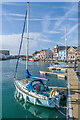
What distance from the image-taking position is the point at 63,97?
13336mm

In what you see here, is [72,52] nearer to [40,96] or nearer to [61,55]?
[61,55]

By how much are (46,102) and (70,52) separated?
308 ft

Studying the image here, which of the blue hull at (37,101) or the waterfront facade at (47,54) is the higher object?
the waterfront facade at (47,54)

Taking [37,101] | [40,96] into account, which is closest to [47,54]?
[37,101]

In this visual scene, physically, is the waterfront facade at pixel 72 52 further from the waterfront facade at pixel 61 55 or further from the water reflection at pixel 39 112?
the water reflection at pixel 39 112

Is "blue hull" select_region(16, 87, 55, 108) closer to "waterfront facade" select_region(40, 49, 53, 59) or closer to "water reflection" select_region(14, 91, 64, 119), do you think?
"water reflection" select_region(14, 91, 64, 119)

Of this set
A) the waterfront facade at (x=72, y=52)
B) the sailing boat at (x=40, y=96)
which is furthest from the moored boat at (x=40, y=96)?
the waterfront facade at (x=72, y=52)

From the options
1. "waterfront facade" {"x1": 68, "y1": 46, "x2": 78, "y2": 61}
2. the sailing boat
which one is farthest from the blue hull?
"waterfront facade" {"x1": 68, "y1": 46, "x2": 78, "y2": 61}

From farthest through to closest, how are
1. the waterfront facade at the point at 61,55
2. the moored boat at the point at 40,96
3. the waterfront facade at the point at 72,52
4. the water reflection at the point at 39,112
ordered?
the waterfront facade at the point at 61,55, the waterfront facade at the point at 72,52, the moored boat at the point at 40,96, the water reflection at the point at 39,112

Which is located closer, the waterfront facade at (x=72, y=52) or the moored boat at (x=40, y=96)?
the moored boat at (x=40, y=96)

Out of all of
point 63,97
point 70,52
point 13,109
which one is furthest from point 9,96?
point 70,52

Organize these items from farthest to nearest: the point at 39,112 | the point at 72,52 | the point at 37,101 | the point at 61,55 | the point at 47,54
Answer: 1. the point at 47,54
2. the point at 61,55
3. the point at 72,52
4. the point at 37,101
5. the point at 39,112

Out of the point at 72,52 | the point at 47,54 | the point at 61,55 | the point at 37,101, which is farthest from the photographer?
the point at 47,54

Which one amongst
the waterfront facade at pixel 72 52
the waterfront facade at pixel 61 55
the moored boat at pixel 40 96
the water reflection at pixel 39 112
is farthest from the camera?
the waterfront facade at pixel 61 55
